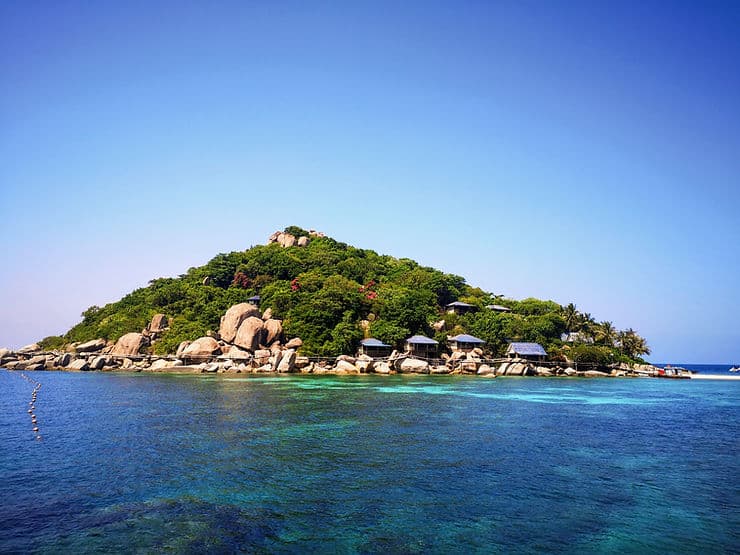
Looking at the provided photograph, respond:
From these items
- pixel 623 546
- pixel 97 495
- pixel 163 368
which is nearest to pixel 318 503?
pixel 97 495

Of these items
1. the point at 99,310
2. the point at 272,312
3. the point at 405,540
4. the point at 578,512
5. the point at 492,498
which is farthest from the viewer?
the point at 99,310

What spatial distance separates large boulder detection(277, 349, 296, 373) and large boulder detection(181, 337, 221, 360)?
10.5 m

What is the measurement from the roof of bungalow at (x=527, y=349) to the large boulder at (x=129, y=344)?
53.1 m

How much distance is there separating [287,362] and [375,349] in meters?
12.4

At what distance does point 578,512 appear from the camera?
1184cm

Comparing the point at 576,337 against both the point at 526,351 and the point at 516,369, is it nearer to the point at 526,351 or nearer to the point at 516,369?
the point at 526,351

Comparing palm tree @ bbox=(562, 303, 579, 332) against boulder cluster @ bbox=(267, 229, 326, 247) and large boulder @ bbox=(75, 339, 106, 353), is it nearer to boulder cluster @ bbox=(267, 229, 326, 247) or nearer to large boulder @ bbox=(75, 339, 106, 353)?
boulder cluster @ bbox=(267, 229, 326, 247)

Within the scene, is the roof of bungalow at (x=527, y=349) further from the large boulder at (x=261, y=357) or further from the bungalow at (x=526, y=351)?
the large boulder at (x=261, y=357)

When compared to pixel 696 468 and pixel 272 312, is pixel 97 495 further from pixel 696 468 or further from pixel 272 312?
pixel 272 312

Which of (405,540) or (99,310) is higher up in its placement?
(99,310)

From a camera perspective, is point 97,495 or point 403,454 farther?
point 403,454

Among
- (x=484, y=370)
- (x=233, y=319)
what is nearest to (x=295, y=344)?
(x=233, y=319)

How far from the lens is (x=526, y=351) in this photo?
63156mm

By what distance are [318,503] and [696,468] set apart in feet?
45.9
